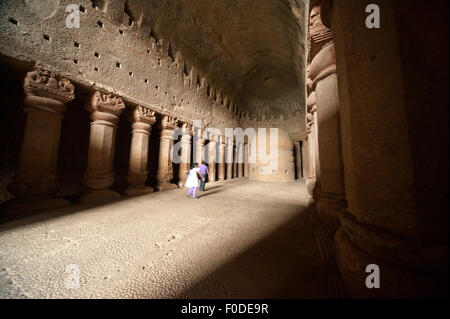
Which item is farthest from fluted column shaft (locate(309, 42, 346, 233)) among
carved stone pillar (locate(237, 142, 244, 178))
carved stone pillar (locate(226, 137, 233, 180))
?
carved stone pillar (locate(237, 142, 244, 178))

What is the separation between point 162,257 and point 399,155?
6.40ft

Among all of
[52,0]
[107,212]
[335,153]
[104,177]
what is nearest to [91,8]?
[52,0]

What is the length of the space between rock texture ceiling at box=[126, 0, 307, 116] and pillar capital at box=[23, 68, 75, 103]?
3290mm

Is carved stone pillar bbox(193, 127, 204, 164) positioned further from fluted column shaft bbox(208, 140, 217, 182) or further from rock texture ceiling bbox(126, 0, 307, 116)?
rock texture ceiling bbox(126, 0, 307, 116)

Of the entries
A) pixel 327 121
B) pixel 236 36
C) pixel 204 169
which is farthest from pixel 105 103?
pixel 236 36

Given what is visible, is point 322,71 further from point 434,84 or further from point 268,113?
point 268,113

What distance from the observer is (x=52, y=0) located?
10.8 feet

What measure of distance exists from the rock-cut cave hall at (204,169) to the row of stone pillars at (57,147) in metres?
0.03

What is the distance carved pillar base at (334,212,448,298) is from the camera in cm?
72

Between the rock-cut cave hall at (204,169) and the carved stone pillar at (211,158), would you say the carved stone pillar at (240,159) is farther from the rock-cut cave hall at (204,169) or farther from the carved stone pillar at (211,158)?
the rock-cut cave hall at (204,169)

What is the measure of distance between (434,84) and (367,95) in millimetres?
251

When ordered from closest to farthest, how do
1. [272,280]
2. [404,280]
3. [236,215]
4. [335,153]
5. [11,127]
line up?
[404,280], [272,280], [335,153], [236,215], [11,127]

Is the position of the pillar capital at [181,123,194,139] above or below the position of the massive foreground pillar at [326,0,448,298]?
above
